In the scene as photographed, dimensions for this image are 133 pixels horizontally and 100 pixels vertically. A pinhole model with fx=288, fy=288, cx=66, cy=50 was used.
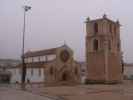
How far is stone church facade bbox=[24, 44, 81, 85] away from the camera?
62.0 metres

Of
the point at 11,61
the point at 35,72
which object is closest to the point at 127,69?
the point at 11,61

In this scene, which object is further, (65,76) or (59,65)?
(65,76)

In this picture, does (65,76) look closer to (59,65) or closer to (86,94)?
(59,65)

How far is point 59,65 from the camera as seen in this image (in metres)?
63.7

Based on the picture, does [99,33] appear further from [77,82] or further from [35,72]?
[35,72]

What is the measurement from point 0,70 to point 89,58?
26.7 meters

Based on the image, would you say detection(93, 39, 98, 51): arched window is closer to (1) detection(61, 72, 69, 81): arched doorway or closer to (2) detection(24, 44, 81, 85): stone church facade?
(2) detection(24, 44, 81, 85): stone church facade

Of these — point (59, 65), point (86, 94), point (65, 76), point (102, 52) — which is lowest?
point (86, 94)

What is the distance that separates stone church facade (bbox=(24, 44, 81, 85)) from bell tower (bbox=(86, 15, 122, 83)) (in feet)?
11.6

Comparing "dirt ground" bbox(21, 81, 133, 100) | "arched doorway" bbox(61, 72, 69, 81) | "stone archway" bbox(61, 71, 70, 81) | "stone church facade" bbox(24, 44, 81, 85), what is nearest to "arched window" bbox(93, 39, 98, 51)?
"stone church facade" bbox(24, 44, 81, 85)

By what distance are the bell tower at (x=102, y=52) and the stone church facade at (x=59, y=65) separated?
3.54 metres

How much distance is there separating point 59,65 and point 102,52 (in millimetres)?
10060

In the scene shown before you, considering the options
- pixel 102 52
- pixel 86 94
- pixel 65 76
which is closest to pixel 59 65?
pixel 65 76

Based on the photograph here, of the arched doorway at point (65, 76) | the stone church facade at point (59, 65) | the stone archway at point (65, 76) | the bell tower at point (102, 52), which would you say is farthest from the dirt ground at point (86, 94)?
the bell tower at point (102, 52)
